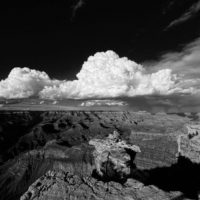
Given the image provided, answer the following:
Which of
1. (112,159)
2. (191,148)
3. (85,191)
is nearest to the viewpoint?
(85,191)

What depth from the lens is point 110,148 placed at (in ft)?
245

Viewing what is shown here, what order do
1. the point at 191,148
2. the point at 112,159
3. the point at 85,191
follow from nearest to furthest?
1. the point at 85,191
2. the point at 112,159
3. the point at 191,148

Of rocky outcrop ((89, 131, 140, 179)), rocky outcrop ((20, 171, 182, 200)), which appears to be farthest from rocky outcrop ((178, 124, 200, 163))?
rocky outcrop ((20, 171, 182, 200))

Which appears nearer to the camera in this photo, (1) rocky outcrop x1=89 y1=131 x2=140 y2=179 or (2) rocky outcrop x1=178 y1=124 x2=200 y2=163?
(1) rocky outcrop x1=89 y1=131 x2=140 y2=179

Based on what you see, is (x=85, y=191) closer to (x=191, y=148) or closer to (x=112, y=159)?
(x=112, y=159)

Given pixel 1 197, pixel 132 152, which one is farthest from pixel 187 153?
pixel 1 197

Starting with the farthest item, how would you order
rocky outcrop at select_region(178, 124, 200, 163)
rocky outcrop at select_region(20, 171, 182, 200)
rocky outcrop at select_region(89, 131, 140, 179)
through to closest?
1. rocky outcrop at select_region(178, 124, 200, 163)
2. rocky outcrop at select_region(89, 131, 140, 179)
3. rocky outcrop at select_region(20, 171, 182, 200)

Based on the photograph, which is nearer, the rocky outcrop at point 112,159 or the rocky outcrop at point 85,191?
the rocky outcrop at point 85,191

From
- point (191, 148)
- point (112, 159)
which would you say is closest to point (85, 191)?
point (112, 159)

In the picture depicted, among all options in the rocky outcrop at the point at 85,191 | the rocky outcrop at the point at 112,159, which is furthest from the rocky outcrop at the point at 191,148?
the rocky outcrop at the point at 85,191

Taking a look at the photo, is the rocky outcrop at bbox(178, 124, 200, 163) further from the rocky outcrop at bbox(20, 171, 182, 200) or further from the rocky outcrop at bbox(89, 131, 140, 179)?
the rocky outcrop at bbox(20, 171, 182, 200)

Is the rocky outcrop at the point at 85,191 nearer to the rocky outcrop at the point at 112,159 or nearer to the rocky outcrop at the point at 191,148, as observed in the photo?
the rocky outcrop at the point at 112,159

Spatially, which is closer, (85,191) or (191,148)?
(85,191)

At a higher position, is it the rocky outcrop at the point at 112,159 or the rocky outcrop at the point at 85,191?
the rocky outcrop at the point at 85,191
